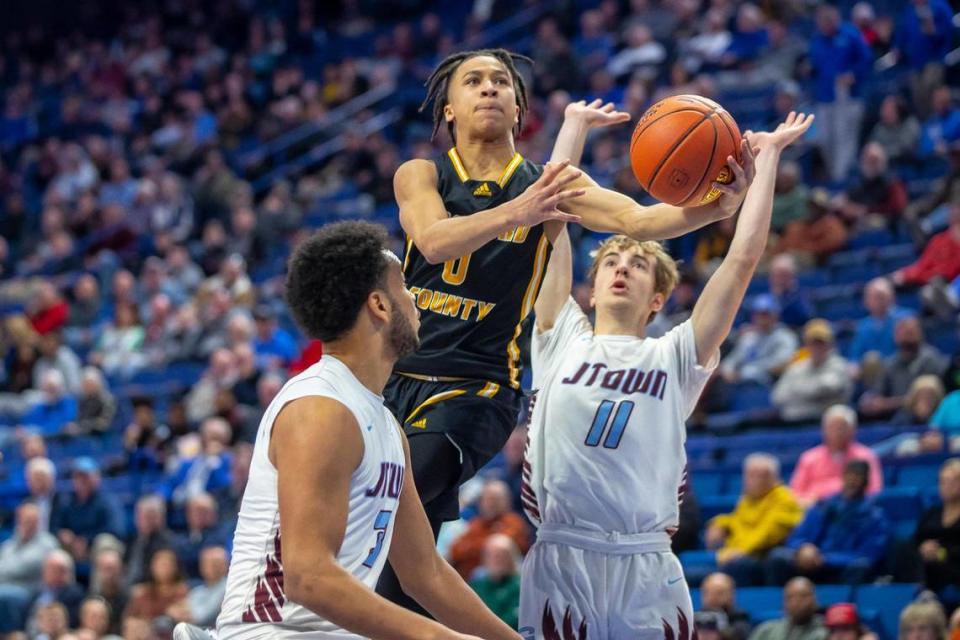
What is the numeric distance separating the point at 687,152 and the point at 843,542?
4666 mm

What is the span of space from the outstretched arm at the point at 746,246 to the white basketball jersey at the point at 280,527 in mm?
1816

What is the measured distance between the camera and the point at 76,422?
15250mm

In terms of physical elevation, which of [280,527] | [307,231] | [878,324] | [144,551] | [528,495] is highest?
[307,231]

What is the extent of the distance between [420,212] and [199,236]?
1400 cm

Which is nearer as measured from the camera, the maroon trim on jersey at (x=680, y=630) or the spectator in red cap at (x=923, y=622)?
the maroon trim on jersey at (x=680, y=630)

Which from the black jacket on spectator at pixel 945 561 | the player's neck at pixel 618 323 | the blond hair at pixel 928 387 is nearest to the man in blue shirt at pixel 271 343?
the blond hair at pixel 928 387

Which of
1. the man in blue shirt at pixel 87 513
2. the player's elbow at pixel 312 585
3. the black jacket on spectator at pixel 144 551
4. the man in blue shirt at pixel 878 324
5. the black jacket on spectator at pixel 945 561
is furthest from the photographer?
the man in blue shirt at pixel 87 513

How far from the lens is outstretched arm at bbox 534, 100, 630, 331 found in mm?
6062

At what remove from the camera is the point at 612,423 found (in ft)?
18.4

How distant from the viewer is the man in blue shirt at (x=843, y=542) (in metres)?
8.99

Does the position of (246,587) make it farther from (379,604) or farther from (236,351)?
(236,351)

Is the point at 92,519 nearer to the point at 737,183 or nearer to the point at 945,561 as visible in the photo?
the point at 945,561

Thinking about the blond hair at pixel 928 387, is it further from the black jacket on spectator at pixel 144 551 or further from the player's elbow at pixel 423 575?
the player's elbow at pixel 423 575

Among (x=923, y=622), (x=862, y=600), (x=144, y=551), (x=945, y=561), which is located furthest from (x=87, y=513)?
(x=923, y=622)
